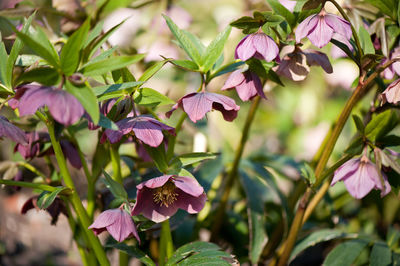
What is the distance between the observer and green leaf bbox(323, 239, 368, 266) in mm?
982

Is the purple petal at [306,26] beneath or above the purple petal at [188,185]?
above

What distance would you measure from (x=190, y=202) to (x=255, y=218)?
1.22 feet

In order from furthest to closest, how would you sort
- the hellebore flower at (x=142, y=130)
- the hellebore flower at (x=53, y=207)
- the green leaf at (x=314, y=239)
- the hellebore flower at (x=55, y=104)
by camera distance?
the green leaf at (x=314, y=239), the hellebore flower at (x=53, y=207), the hellebore flower at (x=142, y=130), the hellebore flower at (x=55, y=104)

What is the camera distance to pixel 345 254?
1006mm

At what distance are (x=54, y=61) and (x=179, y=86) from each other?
1803mm

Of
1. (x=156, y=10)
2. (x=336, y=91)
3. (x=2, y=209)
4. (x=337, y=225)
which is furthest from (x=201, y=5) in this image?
(x=337, y=225)

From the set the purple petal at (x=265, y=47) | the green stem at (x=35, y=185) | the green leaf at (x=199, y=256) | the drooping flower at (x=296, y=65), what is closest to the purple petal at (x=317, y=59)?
the drooping flower at (x=296, y=65)

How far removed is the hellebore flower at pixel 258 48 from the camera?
73 centimetres

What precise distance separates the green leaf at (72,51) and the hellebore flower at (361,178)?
44cm

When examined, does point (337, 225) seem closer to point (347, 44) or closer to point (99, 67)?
point (347, 44)

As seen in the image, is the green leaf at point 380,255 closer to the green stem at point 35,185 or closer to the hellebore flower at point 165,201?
the hellebore flower at point 165,201

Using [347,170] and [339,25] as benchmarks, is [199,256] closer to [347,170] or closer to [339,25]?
[347,170]

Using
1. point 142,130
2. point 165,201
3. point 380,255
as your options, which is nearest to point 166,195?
point 165,201

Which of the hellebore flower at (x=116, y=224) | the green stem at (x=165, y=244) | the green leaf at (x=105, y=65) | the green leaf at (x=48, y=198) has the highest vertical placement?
the green leaf at (x=105, y=65)
